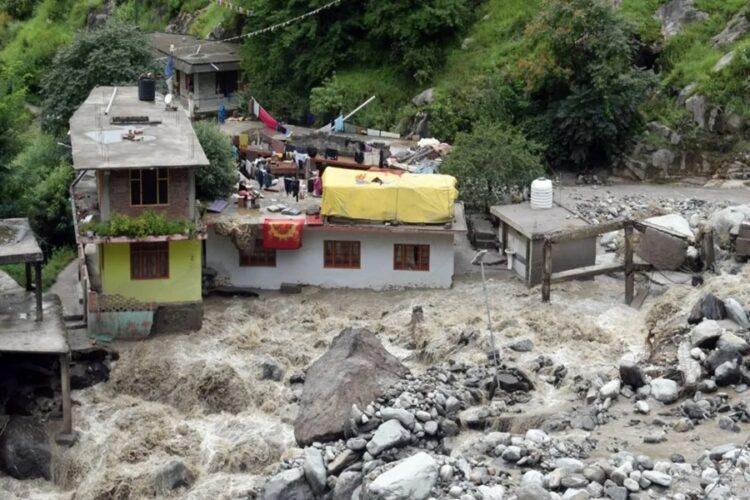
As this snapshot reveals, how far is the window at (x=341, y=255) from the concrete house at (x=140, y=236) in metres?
5.39

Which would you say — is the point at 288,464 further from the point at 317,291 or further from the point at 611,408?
the point at 317,291

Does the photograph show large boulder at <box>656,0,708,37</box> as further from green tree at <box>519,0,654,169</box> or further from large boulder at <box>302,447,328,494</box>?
large boulder at <box>302,447,328,494</box>

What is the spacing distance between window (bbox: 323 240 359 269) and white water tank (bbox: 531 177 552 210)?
6630mm

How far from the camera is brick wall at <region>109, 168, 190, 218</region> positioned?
37.9m

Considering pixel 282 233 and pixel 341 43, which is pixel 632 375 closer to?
pixel 282 233

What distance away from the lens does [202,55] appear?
64.2m

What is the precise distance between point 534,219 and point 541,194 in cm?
131

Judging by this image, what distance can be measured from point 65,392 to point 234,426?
14.8ft

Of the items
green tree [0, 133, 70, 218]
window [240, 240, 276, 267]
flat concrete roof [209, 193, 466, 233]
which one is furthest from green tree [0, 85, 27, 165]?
window [240, 240, 276, 267]

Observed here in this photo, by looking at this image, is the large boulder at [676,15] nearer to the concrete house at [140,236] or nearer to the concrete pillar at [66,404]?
the concrete house at [140,236]

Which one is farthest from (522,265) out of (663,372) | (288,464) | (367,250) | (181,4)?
(181,4)

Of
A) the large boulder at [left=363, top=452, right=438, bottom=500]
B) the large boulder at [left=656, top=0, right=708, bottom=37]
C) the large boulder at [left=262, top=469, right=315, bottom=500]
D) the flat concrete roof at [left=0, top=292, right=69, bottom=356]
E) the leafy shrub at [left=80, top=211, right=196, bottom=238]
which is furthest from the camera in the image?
the large boulder at [left=656, top=0, right=708, bottom=37]

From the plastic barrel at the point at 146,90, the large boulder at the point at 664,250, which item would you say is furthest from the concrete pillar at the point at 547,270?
the plastic barrel at the point at 146,90

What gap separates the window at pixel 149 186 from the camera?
38.1 metres
